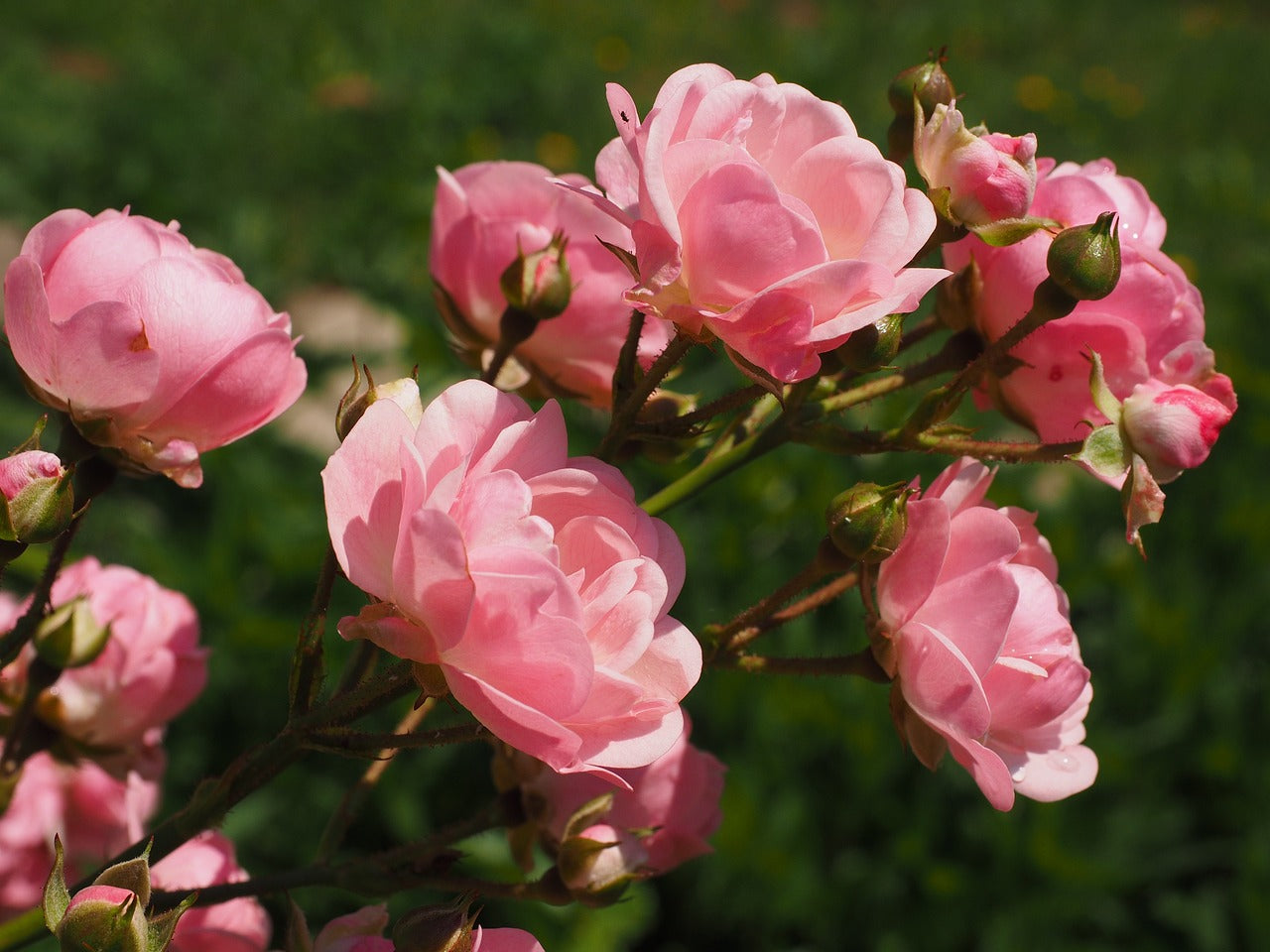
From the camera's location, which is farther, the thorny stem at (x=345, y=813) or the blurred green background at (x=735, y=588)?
the blurred green background at (x=735, y=588)

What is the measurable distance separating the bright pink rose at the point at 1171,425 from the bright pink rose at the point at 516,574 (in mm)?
269

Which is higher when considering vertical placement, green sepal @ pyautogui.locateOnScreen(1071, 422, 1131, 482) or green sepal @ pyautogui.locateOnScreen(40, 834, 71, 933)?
green sepal @ pyautogui.locateOnScreen(1071, 422, 1131, 482)

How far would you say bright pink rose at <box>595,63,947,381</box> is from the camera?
1.79 ft

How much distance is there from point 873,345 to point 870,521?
0.09 metres

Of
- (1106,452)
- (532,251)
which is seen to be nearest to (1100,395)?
(1106,452)

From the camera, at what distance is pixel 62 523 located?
59 centimetres

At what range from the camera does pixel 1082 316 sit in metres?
0.69

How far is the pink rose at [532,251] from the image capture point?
792 mm

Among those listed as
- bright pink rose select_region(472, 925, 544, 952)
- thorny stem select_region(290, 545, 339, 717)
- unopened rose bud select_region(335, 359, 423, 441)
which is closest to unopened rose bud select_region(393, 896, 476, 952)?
bright pink rose select_region(472, 925, 544, 952)

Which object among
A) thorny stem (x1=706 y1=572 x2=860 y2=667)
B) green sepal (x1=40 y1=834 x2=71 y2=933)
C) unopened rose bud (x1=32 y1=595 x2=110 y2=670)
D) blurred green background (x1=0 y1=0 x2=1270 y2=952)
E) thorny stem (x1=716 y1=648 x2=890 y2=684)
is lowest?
blurred green background (x1=0 y1=0 x2=1270 y2=952)

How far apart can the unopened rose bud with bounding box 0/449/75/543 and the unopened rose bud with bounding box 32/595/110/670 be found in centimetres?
19

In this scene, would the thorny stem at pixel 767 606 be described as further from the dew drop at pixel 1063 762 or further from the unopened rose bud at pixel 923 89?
the unopened rose bud at pixel 923 89

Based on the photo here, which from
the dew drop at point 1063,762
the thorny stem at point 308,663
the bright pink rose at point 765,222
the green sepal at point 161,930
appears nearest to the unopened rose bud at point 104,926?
the green sepal at point 161,930

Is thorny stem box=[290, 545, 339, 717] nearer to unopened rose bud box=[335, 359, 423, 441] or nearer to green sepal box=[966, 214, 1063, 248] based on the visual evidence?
unopened rose bud box=[335, 359, 423, 441]
